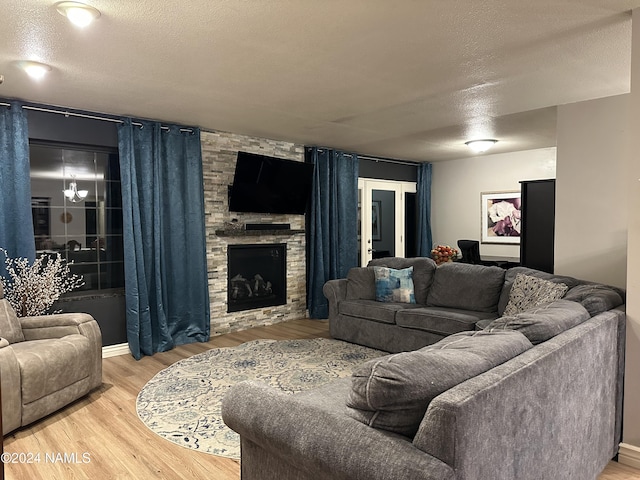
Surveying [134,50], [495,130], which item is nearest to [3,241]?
[134,50]

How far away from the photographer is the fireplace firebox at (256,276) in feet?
19.0

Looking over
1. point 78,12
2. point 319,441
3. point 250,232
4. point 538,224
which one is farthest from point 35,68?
point 538,224

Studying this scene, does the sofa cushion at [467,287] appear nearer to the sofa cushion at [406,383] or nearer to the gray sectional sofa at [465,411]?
the gray sectional sofa at [465,411]

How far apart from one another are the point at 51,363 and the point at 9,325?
569 millimetres

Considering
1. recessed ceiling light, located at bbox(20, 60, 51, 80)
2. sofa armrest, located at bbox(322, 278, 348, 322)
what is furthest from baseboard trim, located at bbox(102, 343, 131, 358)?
recessed ceiling light, located at bbox(20, 60, 51, 80)

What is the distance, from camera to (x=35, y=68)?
3.18 m

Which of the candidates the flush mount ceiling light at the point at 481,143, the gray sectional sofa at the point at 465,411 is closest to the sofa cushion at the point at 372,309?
the gray sectional sofa at the point at 465,411

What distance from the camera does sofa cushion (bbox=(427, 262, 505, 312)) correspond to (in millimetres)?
4574

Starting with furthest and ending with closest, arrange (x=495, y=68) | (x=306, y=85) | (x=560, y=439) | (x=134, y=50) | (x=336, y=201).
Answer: (x=336, y=201)
(x=306, y=85)
(x=495, y=68)
(x=134, y=50)
(x=560, y=439)

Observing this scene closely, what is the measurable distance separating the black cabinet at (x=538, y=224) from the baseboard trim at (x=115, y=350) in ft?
14.0

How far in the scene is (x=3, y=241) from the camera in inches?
156

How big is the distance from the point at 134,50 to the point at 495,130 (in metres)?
4.12

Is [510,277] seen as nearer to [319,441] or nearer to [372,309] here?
[372,309]

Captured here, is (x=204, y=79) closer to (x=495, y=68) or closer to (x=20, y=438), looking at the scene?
(x=495, y=68)
